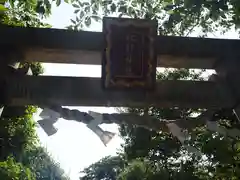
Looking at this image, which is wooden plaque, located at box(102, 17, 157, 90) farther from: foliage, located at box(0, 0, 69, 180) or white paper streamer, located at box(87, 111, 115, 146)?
foliage, located at box(0, 0, 69, 180)

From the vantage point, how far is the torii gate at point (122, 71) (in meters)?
3.10

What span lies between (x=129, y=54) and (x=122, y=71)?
163 millimetres

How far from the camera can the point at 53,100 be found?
122 inches

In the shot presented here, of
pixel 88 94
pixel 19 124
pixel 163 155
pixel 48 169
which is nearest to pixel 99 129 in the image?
pixel 88 94

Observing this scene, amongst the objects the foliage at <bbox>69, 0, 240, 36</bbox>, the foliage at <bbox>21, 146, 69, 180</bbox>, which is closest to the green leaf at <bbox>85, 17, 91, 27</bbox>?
the foliage at <bbox>69, 0, 240, 36</bbox>

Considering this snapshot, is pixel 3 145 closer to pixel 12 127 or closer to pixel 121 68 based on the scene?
pixel 12 127

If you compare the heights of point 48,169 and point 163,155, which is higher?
point 163,155

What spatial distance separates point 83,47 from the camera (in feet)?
10.5

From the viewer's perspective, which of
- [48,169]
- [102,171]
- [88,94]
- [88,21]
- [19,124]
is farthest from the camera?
[102,171]

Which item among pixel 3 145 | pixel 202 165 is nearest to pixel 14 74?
pixel 202 165

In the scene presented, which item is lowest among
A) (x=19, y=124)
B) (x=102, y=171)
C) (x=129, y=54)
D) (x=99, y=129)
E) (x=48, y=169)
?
(x=102, y=171)

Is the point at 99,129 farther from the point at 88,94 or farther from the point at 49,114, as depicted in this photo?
the point at 49,114

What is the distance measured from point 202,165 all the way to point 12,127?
262 inches

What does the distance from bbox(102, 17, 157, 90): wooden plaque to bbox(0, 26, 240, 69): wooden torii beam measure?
0.38ft
